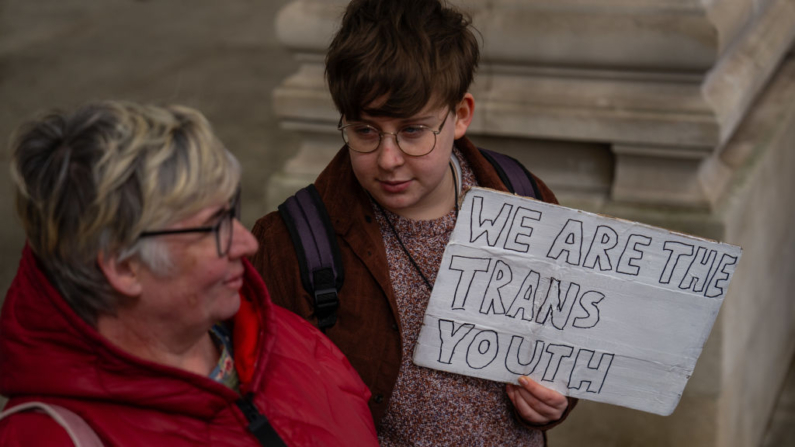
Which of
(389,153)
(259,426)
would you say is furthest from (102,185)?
(389,153)

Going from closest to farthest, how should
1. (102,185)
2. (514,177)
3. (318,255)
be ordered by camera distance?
(102,185) < (318,255) < (514,177)

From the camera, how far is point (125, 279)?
1493 millimetres

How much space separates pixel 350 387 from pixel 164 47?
8.34 metres

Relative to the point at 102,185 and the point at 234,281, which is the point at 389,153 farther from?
the point at 102,185

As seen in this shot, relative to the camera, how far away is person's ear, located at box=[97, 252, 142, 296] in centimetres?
146

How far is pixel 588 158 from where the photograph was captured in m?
3.61

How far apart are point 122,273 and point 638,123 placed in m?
2.37

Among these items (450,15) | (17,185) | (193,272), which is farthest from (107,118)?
(450,15)

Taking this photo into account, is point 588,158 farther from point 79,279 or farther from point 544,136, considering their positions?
point 79,279

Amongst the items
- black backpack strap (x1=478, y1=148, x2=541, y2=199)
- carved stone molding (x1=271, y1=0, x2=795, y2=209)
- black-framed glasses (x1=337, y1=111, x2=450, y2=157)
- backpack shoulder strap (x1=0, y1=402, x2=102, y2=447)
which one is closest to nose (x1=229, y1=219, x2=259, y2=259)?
backpack shoulder strap (x1=0, y1=402, x2=102, y2=447)

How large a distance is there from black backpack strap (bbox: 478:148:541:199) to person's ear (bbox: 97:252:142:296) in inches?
42.1

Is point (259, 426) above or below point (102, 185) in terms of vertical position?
below

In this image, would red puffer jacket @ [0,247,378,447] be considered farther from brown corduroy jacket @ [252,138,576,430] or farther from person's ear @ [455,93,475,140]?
person's ear @ [455,93,475,140]

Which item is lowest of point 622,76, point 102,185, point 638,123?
point 638,123
